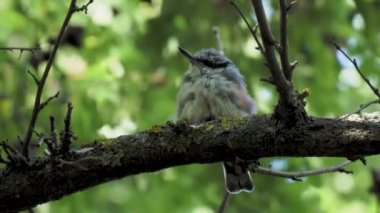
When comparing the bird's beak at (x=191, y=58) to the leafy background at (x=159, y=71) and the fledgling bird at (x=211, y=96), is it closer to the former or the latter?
the fledgling bird at (x=211, y=96)

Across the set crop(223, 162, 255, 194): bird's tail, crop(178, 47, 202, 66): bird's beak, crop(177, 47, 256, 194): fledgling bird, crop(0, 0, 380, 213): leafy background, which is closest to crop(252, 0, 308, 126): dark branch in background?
crop(223, 162, 255, 194): bird's tail

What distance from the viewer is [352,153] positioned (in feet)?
9.45

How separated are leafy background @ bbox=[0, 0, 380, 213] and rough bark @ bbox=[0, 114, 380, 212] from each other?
275cm

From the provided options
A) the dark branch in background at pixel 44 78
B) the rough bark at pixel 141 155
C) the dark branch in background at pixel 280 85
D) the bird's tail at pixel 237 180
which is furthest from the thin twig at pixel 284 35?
the bird's tail at pixel 237 180

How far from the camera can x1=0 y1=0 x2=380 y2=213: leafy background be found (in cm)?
627

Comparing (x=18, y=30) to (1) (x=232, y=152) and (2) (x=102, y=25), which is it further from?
(1) (x=232, y=152)

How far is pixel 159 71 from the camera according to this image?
7.12 metres

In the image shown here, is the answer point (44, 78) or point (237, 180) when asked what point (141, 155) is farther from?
point (237, 180)

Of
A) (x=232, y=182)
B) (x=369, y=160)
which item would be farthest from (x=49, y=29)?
(x=369, y=160)

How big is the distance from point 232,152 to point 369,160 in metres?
3.67

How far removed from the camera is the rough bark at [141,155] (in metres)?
3.03

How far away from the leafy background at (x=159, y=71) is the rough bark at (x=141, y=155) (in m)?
2.75

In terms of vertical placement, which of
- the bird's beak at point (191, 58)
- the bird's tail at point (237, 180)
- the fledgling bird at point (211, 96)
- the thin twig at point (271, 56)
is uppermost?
the bird's beak at point (191, 58)

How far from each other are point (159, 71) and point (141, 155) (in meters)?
4.05
